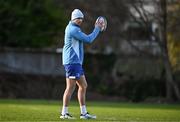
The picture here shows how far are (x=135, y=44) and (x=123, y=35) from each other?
1.42 metres

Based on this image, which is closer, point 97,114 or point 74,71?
point 74,71

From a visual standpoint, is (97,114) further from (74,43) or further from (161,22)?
(161,22)

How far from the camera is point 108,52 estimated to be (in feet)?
138

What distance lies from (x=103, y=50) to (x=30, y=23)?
15.9 ft

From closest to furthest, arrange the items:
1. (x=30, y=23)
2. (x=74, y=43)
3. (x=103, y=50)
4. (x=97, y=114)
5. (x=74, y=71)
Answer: (x=74, y=71), (x=74, y=43), (x=97, y=114), (x=30, y=23), (x=103, y=50)

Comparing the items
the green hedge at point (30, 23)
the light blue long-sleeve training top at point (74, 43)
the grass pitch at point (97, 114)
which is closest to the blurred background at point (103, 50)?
the green hedge at point (30, 23)

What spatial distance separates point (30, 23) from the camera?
39.8 metres

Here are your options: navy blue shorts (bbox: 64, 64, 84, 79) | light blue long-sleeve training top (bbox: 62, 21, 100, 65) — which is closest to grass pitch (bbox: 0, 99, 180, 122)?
navy blue shorts (bbox: 64, 64, 84, 79)

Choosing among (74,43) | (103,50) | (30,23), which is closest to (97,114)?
(74,43)

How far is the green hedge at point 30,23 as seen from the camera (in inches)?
1526

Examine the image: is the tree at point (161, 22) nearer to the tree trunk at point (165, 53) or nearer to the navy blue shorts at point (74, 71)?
the tree trunk at point (165, 53)

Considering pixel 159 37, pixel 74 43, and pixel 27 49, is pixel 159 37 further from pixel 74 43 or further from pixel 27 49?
pixel 74 43

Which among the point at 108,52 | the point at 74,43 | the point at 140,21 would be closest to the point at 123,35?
the point at 140,21

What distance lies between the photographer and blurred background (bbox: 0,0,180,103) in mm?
36938
